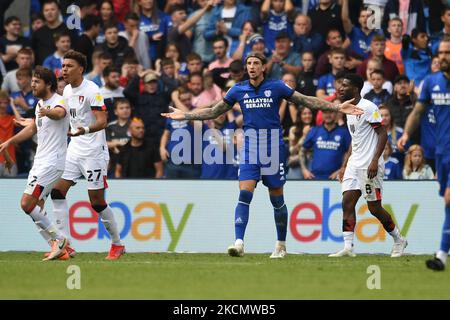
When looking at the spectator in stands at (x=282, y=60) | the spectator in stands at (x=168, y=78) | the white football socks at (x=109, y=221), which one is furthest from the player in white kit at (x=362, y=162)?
the spectator in stands at (x=168, y=78)

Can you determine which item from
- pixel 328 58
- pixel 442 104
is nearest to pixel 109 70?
pixel 328 58

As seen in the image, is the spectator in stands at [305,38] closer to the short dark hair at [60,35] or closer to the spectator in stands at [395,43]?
the spectator in stands at [395,43]

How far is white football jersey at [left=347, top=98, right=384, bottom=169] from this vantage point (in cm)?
1647

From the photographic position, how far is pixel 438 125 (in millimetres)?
14773

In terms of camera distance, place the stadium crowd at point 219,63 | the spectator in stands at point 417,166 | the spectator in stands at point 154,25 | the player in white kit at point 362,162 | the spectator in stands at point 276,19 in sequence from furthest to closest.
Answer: the spectator in stands at point 154,25 < the spectator in stands at point 276,19 < the stadium crowd at point 219,63 < the spectator in stands at point 417,166 < the player in white kit at point 362,162

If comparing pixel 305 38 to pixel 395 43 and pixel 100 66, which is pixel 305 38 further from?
pixel 100 66

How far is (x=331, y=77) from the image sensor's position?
69.5 ft

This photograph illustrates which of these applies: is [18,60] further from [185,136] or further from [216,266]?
[216,266]

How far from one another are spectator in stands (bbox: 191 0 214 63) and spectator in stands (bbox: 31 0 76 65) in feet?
8.02

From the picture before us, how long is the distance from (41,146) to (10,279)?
317 centimetres

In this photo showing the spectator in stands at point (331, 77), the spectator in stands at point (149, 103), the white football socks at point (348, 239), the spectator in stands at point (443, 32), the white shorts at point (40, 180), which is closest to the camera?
the white shorts at point (40, 180)

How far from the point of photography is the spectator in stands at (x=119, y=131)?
20734 millimetres

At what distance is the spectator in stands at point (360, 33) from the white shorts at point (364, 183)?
5925 millimetres
